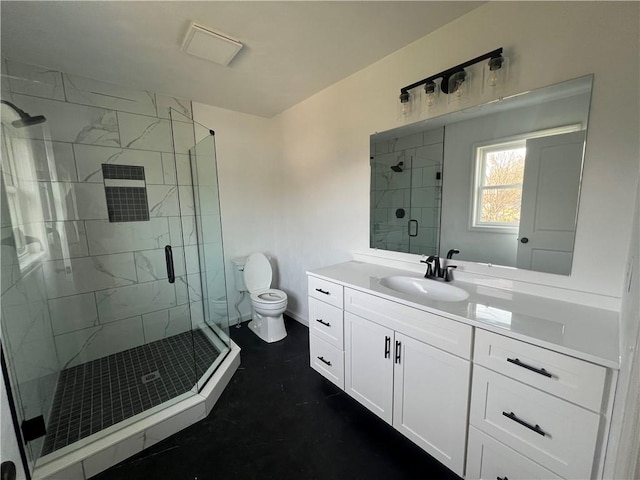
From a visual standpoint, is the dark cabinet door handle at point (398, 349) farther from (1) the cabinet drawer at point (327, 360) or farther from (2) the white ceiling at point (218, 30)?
(2) the white ceiling at point (218, 30)

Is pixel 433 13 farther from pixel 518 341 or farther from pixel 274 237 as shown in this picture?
pixel 274 237

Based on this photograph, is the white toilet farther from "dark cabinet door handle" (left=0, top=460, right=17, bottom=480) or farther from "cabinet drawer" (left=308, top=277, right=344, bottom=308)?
"dark cabinet door handle" (left=0, top=460, right=17, bottom=480)

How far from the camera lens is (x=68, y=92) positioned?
77.4 inches

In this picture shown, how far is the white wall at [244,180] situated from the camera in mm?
2758

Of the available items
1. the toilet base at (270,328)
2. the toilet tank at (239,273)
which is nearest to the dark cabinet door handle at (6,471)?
the toilet base at (270,328)

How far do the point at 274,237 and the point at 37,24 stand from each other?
237cm

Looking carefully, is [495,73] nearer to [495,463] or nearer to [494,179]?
[494,179]

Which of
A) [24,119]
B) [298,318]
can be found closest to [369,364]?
[298,318]

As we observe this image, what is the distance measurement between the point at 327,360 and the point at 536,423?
1.22 m

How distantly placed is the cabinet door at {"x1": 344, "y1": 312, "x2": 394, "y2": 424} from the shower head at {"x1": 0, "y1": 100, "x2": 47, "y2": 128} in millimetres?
2493

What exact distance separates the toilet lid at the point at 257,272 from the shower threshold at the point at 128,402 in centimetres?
66

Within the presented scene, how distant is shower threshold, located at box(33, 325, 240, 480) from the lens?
1354 millimetres

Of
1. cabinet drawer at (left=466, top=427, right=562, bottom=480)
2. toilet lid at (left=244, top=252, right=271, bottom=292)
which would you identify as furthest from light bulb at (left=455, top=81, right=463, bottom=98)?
toilet lid at (left=244, top=252, right=271, bottom=292)

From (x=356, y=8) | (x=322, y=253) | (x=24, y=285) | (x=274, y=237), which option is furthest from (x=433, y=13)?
(x=24, y=285)
